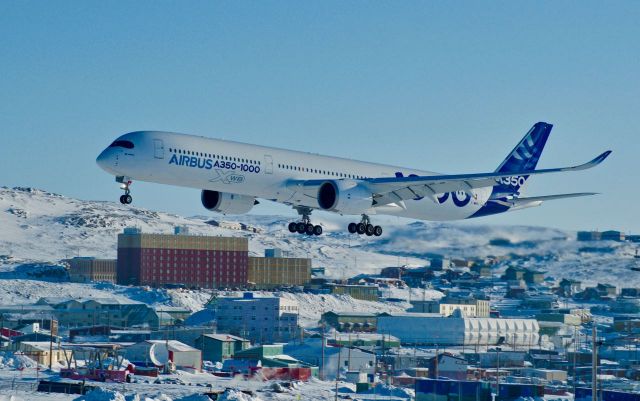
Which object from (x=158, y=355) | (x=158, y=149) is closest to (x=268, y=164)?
(x=158, y=149)

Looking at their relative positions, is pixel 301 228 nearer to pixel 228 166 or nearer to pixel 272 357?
pixel 228 166

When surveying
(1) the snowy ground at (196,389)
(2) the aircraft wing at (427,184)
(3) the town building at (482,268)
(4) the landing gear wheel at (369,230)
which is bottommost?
(1) the snowy ground at (196,389)

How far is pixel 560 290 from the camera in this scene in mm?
194750

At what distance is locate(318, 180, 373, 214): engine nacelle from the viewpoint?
7900 cm

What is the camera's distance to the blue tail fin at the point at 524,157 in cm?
9225

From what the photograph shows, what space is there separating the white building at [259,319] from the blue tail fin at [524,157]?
66.1 meters

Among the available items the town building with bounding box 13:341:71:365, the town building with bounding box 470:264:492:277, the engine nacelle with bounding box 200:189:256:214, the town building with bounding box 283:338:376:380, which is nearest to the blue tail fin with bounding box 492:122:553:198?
the town building with bounding box 470:264:492:277

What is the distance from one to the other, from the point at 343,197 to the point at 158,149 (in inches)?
507

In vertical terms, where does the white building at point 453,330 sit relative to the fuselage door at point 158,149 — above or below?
below

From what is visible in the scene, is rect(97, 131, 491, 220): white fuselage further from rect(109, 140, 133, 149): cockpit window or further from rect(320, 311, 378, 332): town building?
rect(320, 311, 378, 332): town building

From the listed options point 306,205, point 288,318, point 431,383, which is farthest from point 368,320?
point 306,205

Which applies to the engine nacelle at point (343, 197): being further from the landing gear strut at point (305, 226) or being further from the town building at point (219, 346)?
the town building at point (219, 346)

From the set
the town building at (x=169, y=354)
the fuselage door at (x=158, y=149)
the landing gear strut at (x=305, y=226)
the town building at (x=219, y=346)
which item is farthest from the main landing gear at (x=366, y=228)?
the town building at (x=219, y=346)

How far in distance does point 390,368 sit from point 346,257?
119 ft
